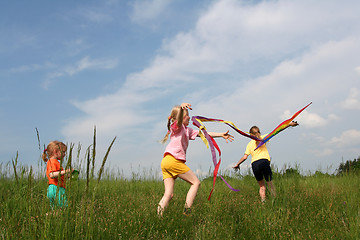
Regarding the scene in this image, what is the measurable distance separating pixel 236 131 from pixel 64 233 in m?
3.95

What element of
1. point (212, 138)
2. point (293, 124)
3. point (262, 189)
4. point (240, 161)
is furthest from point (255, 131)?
point (212, 138)

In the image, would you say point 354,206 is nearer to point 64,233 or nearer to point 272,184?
point 272,184

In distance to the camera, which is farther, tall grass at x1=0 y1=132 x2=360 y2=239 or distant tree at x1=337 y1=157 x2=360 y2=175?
distant tree at x1=337 y1=157 x2=360 y2=175

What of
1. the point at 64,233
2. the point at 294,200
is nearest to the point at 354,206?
the point at 294,200

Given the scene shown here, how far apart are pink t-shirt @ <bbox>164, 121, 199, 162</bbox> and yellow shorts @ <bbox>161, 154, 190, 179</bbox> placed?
0.07 meters

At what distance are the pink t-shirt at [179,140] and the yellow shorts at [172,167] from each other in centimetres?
7

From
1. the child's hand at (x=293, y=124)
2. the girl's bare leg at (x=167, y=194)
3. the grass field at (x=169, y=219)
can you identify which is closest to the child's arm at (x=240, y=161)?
the grass field at (x=169, y=219)

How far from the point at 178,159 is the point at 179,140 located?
34cm

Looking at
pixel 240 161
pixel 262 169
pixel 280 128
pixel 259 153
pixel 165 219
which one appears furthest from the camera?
pixel 240 161

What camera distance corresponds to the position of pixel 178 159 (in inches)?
181

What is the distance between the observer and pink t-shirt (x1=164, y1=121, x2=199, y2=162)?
4.65 metres

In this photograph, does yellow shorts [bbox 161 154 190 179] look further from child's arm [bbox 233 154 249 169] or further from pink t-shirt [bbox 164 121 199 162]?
child's arm [bbox 233 154 249 169]

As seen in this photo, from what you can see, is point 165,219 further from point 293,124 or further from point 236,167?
point 236,167

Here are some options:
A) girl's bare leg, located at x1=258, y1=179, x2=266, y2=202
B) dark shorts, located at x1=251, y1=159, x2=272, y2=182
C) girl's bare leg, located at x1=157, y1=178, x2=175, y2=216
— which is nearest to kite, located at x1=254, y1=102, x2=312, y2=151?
dark shorts, located at x1=251, y1=159, x2=272, y2=182
